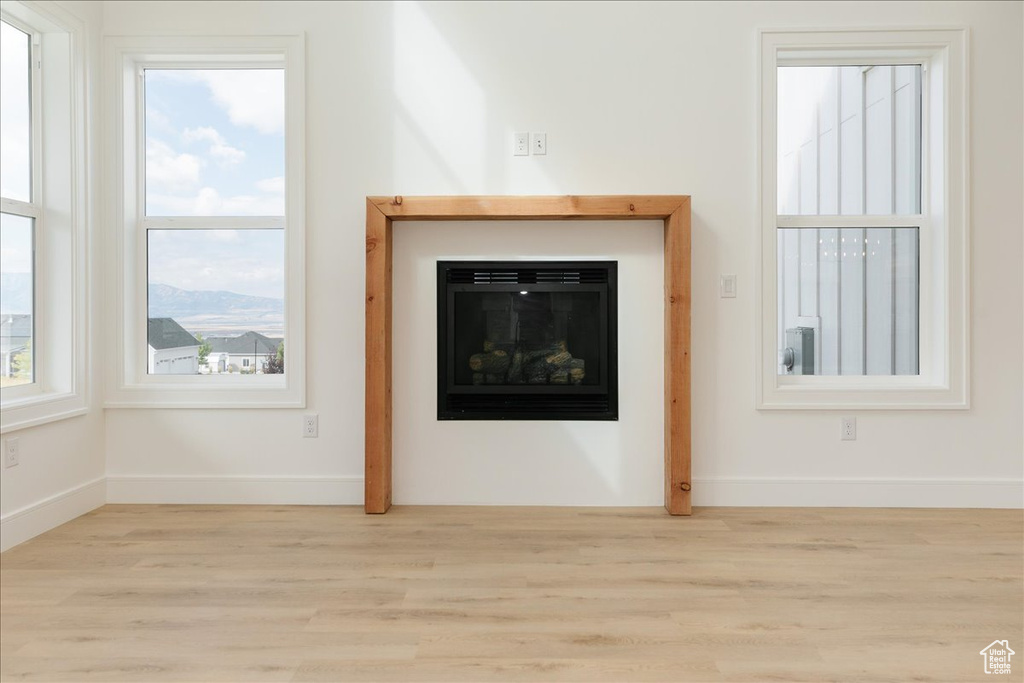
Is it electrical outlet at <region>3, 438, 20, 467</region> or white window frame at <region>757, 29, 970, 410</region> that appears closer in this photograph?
electrical outlet at <region>3, 438, 20, 467</region>

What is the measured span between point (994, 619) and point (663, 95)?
243cm

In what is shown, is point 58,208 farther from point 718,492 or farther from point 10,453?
point 718,492

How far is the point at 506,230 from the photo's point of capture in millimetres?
3396

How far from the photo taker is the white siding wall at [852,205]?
11.4 ft

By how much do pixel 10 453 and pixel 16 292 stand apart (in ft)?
2.20

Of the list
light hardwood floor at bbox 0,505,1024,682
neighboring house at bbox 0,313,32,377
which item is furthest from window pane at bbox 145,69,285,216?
light hardwood floor at bbox 0,505,1024,682

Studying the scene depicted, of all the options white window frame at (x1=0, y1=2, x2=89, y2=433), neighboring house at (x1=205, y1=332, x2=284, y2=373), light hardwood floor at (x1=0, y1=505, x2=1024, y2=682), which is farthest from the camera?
neighboring house at (x1=205, y1=332, x2=284, y2=373)

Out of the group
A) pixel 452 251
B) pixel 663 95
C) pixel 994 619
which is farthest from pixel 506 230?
pixel 994 619

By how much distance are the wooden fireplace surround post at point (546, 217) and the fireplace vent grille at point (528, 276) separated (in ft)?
0.86

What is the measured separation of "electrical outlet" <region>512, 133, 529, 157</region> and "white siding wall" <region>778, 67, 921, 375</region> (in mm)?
1222

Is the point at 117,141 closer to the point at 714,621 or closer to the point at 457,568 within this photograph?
the point at 457,568

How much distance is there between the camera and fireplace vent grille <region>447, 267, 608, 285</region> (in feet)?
11.1

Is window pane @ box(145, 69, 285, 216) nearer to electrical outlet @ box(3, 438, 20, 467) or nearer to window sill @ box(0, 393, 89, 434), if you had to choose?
window sill @ box(0, 393, 89, 434)

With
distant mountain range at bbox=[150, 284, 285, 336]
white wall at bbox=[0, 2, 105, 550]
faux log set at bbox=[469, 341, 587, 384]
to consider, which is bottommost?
white wall at bbox=[0, 2, 105, 550]
